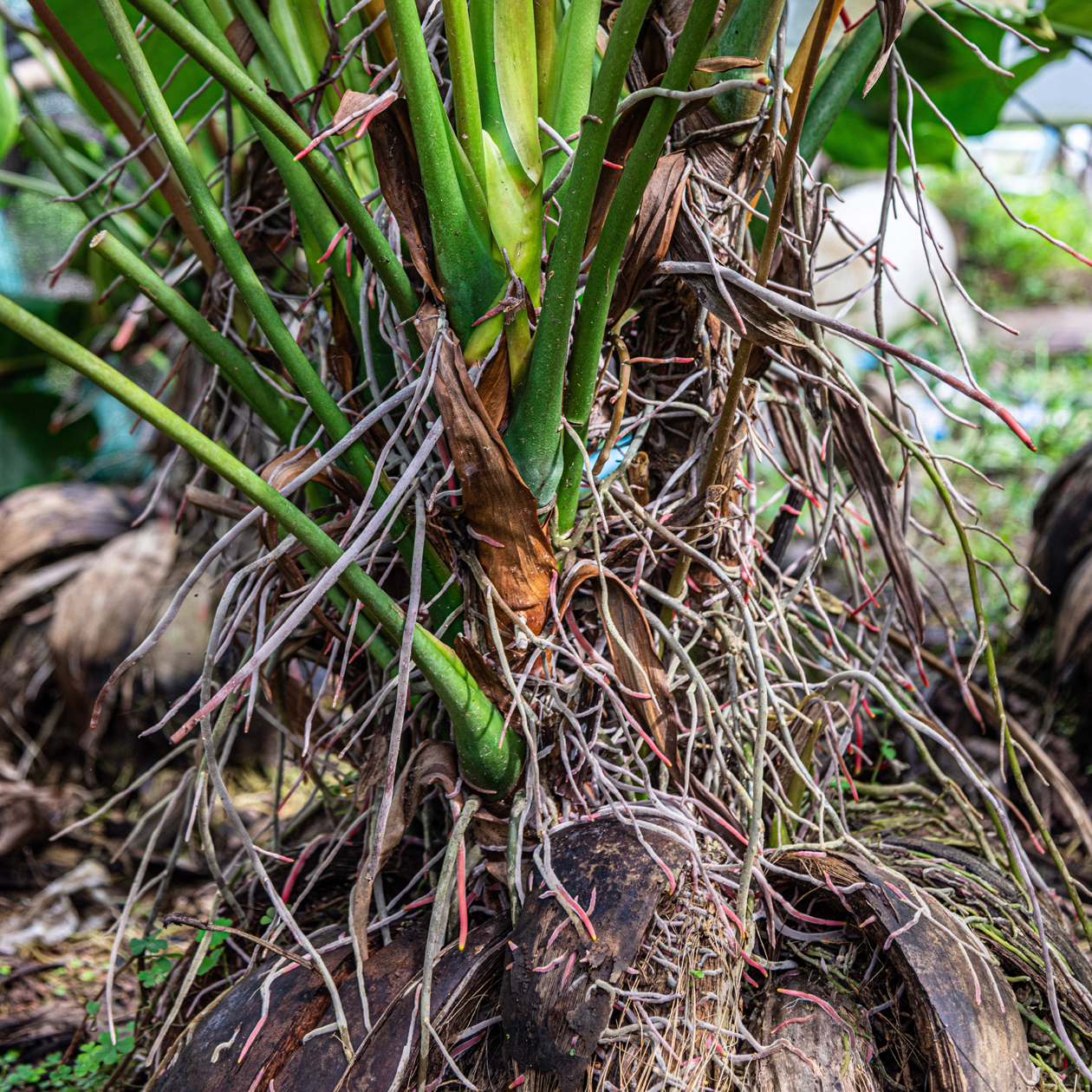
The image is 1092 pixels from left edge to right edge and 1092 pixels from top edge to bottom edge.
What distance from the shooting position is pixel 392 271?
0.69 metres

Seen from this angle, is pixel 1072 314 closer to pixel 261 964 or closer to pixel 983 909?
pixel 983 909

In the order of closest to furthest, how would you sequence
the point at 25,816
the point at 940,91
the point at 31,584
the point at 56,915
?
1. the point at 56,915
2. the point at 25,816
3. the point at 940,91
4. the point at 31,584

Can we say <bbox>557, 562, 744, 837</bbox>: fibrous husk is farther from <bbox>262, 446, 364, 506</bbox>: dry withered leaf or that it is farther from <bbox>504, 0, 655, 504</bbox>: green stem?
<bbox>262, 446, 364, 506</bbox>: dry withered leaf

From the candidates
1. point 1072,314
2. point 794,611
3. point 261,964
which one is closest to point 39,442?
point 261,964

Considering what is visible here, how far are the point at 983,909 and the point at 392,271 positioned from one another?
2.77 ft

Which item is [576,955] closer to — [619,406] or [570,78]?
[619,406]

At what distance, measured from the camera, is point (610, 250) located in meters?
0.63

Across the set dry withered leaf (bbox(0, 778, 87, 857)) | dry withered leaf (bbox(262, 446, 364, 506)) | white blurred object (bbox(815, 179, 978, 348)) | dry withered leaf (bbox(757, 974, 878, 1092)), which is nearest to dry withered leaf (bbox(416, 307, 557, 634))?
dry withered leaf (bbox(262, 446, 364, 506))

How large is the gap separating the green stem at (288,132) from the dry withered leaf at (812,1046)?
2.37ft

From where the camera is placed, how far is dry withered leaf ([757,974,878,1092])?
0.68 metres

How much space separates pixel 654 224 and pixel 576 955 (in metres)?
0.62

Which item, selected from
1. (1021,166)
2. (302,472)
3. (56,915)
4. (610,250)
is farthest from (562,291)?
(1021,166)

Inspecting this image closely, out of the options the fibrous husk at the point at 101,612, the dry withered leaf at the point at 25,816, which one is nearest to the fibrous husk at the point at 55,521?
the fibrous husk at the point at 101,612

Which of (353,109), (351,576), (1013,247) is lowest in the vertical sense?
(1013,247)
